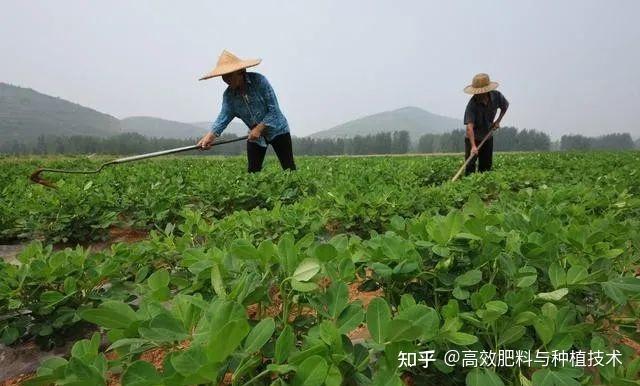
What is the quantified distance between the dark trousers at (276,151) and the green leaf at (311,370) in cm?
492

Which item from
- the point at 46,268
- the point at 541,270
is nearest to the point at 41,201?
the point at 46,268

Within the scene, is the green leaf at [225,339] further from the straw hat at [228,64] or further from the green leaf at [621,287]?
the straw hat at [228,64]

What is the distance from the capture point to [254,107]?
17.8ft

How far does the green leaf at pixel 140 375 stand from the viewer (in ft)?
2.37

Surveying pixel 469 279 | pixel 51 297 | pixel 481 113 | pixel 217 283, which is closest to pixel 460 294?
pixel 469 279

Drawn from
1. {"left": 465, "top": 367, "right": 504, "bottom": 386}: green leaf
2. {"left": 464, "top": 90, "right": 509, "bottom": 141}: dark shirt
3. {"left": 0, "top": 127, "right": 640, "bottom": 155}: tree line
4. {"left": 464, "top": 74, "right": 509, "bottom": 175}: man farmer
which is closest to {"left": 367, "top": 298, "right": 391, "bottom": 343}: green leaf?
{"left": 465, "top": 367, "right": 504, "bottom": 386}: green leaf

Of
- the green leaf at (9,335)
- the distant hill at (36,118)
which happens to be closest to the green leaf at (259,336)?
the green leaf at (9,335)

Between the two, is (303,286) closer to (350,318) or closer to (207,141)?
(350,318)

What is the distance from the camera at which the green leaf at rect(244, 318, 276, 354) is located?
0.79 meters

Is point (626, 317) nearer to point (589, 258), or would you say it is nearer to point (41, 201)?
point (589, 258)

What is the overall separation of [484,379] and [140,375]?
0.73 m

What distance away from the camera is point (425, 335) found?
0.95m

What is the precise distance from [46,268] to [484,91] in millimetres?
6593

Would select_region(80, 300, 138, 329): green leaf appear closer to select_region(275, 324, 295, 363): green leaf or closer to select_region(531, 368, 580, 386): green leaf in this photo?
select_region(275, 324, 295, 363): green leaf
